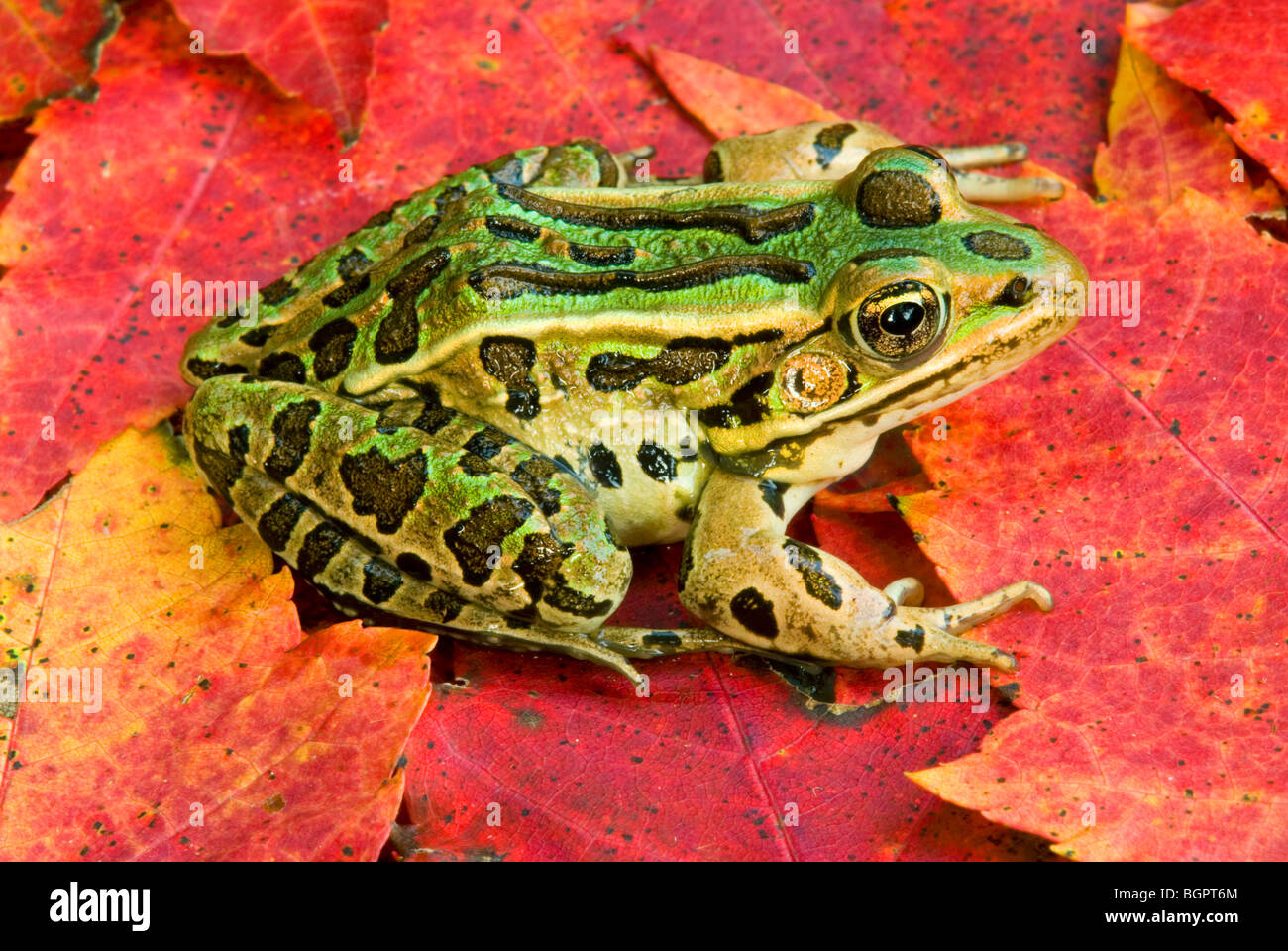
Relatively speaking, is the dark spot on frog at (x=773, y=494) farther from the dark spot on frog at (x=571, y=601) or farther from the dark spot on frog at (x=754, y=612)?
the dark spot on frog at (x=571, y=601)

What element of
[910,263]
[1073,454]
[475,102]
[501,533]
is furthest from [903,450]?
[475,102]

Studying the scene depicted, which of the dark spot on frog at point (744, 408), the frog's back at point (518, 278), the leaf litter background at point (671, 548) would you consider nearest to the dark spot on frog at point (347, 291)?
the frog's back at point (518, 278)

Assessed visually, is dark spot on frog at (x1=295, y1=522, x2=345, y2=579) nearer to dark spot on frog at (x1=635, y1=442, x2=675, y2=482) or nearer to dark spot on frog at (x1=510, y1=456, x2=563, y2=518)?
dark spot on frog at (x1=510, y1=456, x2=563, y2=518)

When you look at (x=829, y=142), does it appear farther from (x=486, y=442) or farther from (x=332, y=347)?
(x=332, y=347)

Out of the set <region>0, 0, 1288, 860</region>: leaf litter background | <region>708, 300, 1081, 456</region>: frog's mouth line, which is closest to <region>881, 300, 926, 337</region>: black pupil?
<region>708, 300, 1081, 456</region>: frog's mouth line

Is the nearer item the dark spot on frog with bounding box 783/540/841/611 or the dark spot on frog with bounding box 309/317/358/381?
the dark spot on frog with bounding box 783/540/841/611

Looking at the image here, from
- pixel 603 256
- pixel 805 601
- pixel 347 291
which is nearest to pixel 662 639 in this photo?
pixel 805 601

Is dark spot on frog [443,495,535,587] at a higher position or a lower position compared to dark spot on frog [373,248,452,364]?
lower
